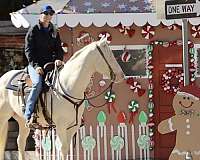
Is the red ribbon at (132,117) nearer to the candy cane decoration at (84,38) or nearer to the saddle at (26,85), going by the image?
the candy cane decoration at (84,38)

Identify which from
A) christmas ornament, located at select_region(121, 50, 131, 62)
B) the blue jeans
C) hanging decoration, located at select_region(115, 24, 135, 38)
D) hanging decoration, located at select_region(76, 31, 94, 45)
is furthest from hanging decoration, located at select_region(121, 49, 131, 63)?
the blue jeans

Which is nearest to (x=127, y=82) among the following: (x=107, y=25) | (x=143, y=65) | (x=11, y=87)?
(x=143, y=65)

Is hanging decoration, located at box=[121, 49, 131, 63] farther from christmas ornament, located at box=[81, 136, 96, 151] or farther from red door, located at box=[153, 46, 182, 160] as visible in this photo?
christmas ornament, located at box=[81, 136, 96, 151]

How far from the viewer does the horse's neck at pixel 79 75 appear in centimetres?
841

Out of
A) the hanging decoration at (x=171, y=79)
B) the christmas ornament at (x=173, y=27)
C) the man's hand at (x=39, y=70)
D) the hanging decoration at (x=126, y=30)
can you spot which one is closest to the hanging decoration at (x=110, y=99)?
the hanging decoration at (x=171, y=79)

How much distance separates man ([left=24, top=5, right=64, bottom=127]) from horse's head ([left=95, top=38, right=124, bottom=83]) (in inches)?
24.3

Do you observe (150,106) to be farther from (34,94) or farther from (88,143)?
(34,94)

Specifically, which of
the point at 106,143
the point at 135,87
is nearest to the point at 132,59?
the point at 135,87

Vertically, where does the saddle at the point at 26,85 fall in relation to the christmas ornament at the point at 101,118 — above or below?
above

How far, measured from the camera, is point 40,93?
28.1 ft

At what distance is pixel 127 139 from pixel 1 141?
2.40 metres

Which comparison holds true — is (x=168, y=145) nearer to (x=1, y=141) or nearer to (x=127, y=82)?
(x=127, y=82)

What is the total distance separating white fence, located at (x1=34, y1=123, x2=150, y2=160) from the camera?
10742 millimetres

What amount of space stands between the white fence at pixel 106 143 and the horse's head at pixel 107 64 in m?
2.60
